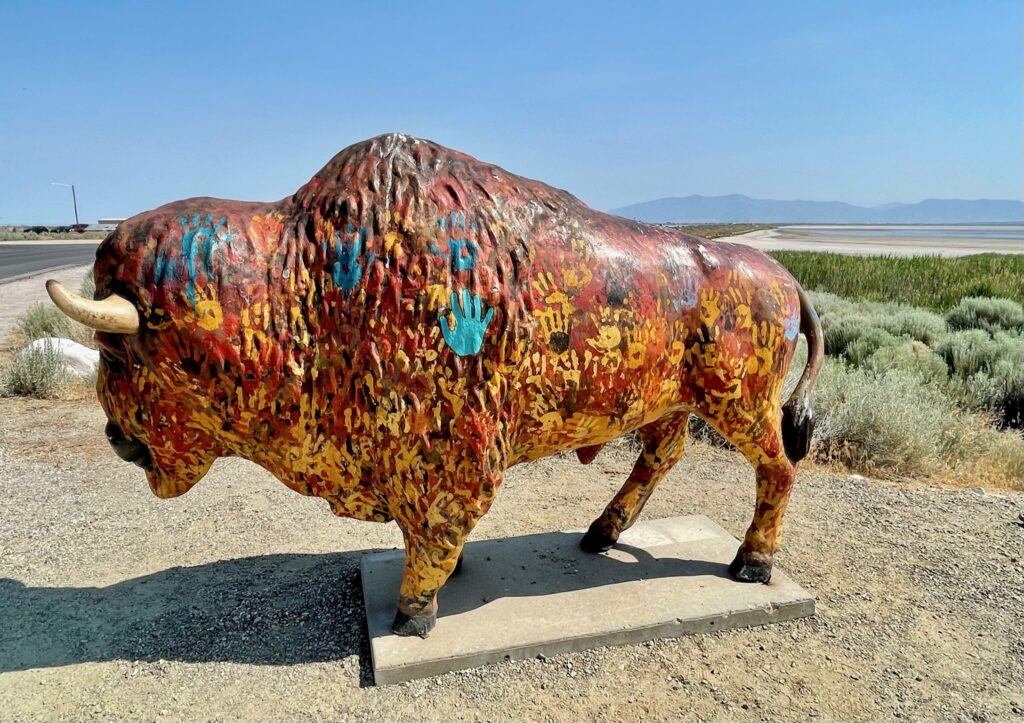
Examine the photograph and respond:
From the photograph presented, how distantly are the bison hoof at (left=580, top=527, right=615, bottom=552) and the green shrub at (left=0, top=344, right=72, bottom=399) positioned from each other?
20.8 ft

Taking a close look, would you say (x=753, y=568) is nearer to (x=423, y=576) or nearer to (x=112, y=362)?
(x=423, y=576)

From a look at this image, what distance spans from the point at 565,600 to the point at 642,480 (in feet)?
2.55

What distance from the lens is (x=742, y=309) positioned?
Result: 9.49 feet

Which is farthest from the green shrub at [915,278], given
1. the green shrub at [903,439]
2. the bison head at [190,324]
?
the bison head at [190,324]

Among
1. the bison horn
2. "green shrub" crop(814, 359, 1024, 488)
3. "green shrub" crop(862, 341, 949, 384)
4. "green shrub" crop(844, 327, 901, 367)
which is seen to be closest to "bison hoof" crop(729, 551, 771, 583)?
"green shrub" crop(814, 359, 1024, 488)

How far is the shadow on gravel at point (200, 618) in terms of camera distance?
295 centimetres

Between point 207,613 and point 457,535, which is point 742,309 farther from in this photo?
point 207,613

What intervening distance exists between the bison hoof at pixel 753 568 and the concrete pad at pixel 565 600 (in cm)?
Result: 4

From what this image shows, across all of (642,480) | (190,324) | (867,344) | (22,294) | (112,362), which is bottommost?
(867,344)

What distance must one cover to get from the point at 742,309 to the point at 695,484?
100 inches

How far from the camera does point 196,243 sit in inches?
89.8

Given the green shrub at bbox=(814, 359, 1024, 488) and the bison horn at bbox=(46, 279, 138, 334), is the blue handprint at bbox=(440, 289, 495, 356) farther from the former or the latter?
the green shrub at bbox=(814, 359, 1024, 488)

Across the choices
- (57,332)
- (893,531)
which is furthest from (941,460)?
(57,332)

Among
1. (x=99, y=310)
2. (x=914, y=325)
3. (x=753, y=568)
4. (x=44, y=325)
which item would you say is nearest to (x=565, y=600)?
(x=753, y=568)
